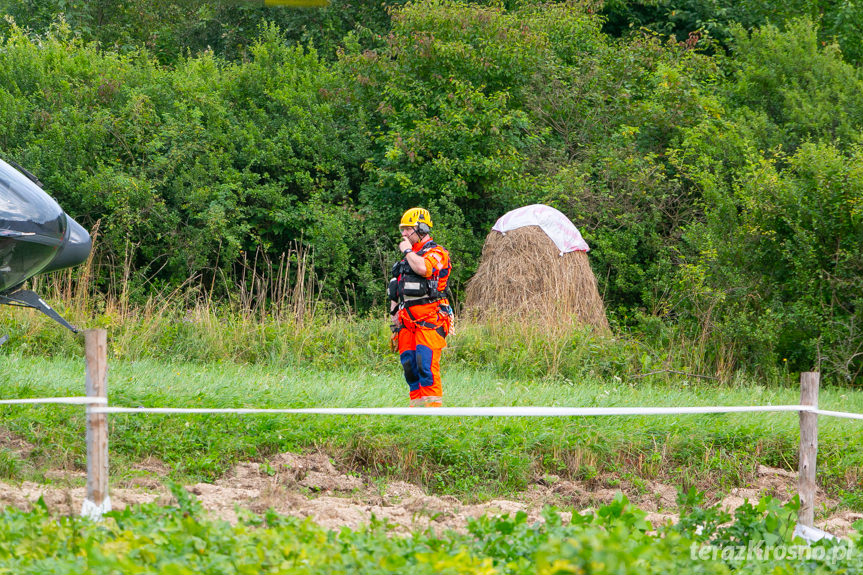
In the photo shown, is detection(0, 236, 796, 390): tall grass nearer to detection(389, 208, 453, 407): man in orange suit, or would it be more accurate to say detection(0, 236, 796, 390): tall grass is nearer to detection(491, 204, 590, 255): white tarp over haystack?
detection(491, 204, 590, 255): white tarp over haystack

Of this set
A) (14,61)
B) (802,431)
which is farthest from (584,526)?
(14,61)

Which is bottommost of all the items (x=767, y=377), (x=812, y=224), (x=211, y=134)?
(x=767, y=377)

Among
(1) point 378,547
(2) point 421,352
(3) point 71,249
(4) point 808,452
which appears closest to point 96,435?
(1) point 378,547

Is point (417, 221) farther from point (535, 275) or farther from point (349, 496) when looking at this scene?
point (535, 275)

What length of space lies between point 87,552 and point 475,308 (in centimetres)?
1040

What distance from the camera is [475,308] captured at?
45.6ft

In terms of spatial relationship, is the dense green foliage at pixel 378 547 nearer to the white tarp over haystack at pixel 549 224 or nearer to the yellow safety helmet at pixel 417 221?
the yellow safety helmet at pixel 417 221

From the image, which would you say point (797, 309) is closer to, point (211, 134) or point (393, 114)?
point (393, 114)

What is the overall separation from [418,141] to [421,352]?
9017mm

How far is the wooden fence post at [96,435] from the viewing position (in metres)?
4.83

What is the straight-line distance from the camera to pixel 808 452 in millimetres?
5527

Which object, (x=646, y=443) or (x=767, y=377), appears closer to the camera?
(x=646, y=443)

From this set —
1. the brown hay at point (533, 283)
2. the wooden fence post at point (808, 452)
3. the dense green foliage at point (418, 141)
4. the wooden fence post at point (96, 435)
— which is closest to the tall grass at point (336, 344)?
the brown hay at point (533, 283)

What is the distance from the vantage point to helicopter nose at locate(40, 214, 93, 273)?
7930 millimetres
